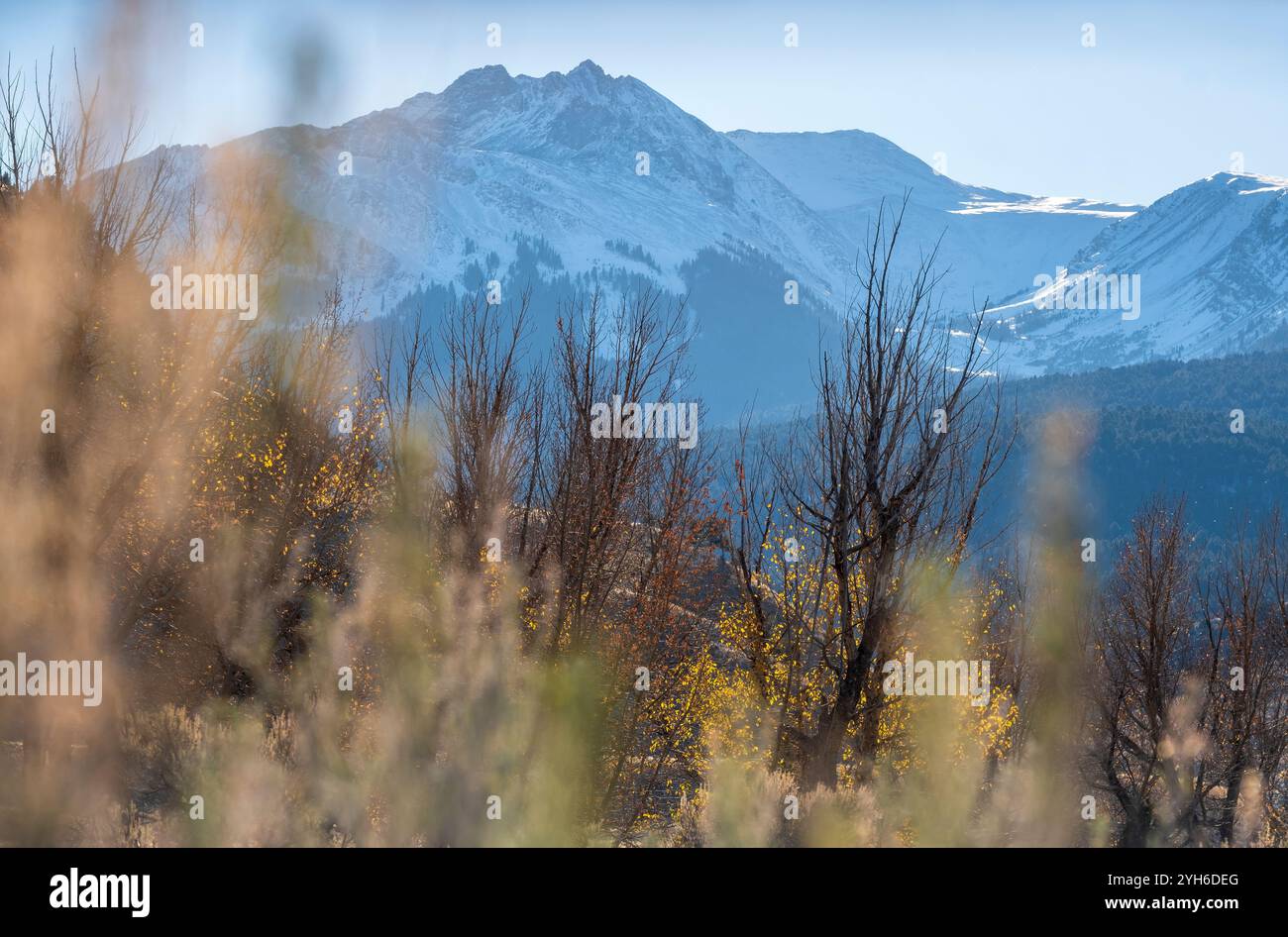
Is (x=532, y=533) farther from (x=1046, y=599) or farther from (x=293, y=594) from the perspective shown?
(x=1046, y=599)

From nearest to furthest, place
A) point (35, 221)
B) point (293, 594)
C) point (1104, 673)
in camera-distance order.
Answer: point (35, 221) < point (293, 594) < point (1104, 673)

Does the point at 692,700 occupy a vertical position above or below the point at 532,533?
below

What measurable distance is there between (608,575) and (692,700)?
3040mm

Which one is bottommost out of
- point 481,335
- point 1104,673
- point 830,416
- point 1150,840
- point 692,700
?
point 1150,840

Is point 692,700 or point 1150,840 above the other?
point 692,700

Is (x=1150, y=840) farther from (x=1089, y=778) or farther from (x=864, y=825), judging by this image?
(x=864, y=825)

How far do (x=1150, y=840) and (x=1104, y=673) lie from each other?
10227mm

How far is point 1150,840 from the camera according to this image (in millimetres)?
28984

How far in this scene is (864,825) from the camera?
13.9 m

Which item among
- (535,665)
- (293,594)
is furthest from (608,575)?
(293,594)

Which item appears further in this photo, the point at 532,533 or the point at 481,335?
the point at 532,533
